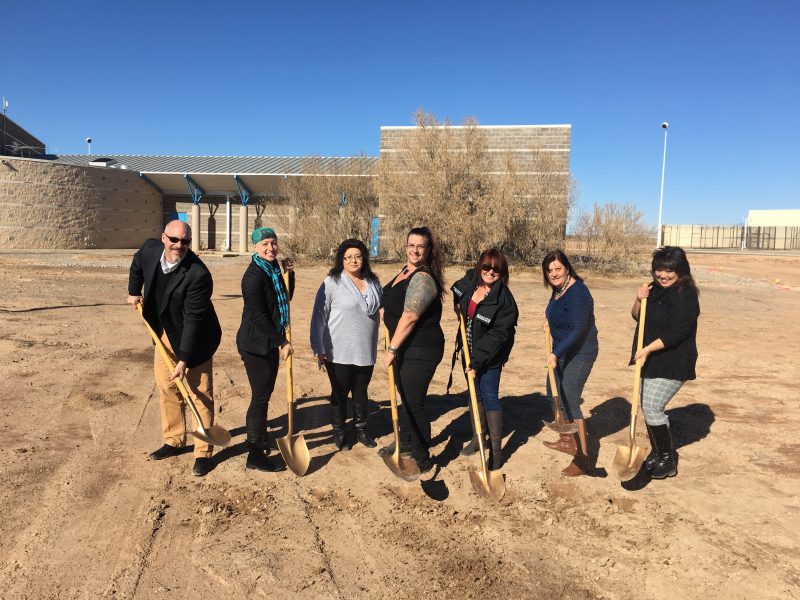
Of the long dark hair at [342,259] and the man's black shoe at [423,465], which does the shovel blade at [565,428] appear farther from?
the long dark hair at [342,259]

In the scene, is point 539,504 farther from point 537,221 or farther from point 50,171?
point 50,171

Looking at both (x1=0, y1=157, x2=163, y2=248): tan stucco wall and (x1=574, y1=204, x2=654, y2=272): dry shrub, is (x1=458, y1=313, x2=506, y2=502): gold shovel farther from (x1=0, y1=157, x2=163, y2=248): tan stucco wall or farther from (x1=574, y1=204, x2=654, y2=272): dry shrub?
(x1=0, y1=157, x2=163, y2=248): tan stucco wall

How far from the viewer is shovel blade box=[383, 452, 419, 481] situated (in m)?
3.85

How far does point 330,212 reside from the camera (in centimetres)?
2592

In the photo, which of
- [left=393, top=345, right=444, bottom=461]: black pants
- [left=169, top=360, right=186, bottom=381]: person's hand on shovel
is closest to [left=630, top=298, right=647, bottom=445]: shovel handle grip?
[left=393, top=345, right=444, bottom=461]: black pants

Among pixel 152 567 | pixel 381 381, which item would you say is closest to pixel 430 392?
pixel 381 381

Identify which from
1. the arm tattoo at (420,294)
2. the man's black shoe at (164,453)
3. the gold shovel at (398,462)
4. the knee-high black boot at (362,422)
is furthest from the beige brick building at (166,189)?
the man's black shoe at (164,453)

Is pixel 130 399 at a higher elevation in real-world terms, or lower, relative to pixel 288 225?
lower

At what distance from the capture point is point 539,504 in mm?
3760

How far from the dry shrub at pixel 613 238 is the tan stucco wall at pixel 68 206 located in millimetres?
25724

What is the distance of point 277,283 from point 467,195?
19764mm

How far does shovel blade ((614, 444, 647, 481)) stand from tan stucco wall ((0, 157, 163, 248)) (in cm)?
3323

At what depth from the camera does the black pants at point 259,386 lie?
4074 mm

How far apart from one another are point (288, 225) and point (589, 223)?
548 inches
